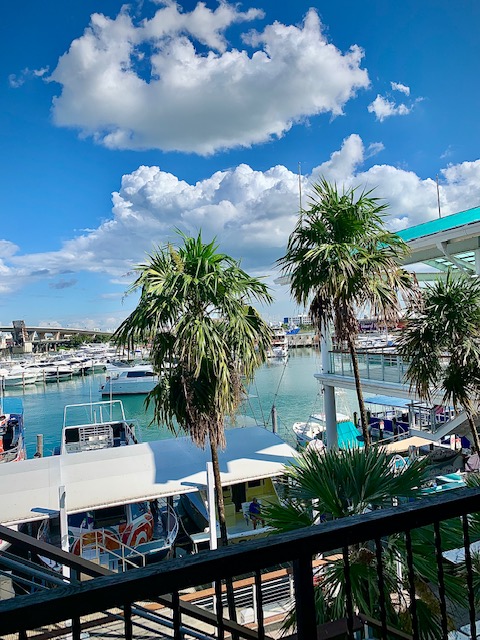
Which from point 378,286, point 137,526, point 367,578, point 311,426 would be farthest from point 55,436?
point 367,578

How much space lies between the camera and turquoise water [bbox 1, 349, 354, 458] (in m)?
27.3

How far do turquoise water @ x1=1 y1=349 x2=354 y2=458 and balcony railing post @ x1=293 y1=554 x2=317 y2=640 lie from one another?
16.2 metres

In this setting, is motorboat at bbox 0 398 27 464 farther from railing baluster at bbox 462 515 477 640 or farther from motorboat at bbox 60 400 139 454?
railing baluster at bbox 462 515 477 640

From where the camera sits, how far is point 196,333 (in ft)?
21.2

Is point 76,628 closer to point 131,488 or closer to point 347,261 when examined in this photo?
point 347,261

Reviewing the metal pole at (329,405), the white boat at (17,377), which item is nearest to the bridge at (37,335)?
the white boat at (17,377)

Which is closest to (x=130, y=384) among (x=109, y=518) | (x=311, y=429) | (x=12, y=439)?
(x=12, y=439)

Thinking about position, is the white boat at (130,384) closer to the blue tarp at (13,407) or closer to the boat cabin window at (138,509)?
the blue tarp at (13,407)

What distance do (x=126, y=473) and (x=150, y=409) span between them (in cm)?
2813

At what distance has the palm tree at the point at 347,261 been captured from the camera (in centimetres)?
696

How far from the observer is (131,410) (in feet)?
123

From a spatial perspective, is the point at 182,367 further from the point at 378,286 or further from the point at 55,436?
the point at 55,436

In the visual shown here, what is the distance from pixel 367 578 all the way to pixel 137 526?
7.03m

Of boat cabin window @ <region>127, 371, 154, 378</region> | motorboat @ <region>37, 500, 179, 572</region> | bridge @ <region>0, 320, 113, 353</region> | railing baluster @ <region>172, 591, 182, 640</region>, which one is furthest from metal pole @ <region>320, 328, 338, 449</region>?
bridge @ <region>0, 320, 113, 353</region>
